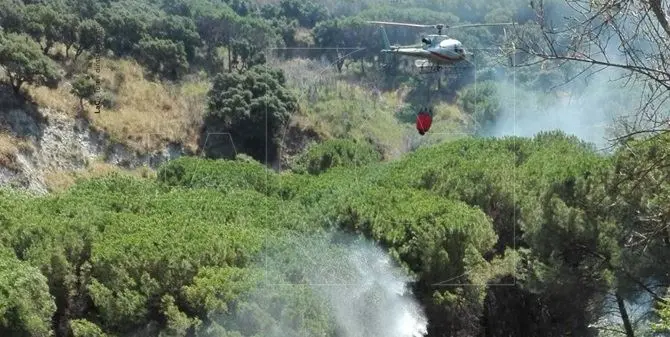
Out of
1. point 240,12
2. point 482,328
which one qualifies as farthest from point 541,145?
point 240,12

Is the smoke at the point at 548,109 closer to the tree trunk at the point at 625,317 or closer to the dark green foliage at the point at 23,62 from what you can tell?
the dark green foliage at the point at 23,62

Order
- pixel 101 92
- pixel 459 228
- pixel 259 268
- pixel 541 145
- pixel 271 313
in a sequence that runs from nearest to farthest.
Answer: pixel 271 313
pixel 259 268
pixel 459 228
pixel 541 145
pixel 101 92

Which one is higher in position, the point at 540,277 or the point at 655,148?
the point at 655,148

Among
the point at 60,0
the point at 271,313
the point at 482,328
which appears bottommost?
the point at 482,328

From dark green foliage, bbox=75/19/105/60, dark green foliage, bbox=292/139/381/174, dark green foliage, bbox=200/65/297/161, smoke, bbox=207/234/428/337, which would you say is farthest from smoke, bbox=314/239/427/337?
dark green foliage, bbox=75/19/105/60

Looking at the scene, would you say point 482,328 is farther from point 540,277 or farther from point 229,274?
point 229,274

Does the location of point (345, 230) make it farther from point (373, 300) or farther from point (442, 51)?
point (442, 51)

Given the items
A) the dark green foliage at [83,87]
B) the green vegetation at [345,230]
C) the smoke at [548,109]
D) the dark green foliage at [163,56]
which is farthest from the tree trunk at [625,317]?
the dark green foliage at [163,56]
